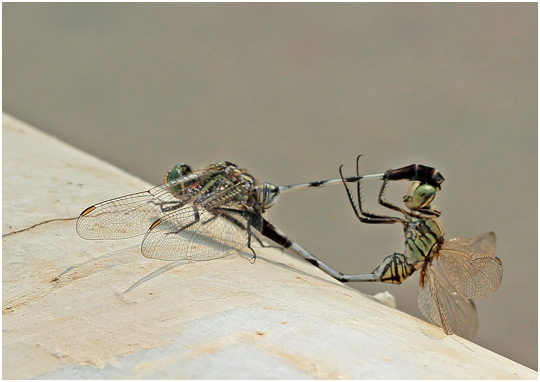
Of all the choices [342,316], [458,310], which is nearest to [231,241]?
[342,316]

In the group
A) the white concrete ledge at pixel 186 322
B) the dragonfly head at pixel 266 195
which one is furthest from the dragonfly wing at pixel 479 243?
the dragonfly head at pixel 266 195

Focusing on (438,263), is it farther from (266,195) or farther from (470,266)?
(266,195)

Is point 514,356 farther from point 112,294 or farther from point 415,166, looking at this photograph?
point 112,294

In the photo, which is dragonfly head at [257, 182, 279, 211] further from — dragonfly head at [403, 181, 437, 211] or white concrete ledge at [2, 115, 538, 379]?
dragonfly head at [403, 181, 437, 211]

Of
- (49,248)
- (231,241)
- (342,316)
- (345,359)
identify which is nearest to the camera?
(345,359)

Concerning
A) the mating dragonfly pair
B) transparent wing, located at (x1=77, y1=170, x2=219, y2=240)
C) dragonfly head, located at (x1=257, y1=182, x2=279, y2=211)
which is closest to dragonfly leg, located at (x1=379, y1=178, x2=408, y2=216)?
the mating dragonfly pair

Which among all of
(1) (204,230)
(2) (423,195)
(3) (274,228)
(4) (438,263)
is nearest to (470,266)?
(4) (438,263)

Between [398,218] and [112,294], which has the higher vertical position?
[398,218]

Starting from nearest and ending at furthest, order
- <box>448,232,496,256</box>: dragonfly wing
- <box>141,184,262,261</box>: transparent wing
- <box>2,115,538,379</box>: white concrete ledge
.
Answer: <box>2,115,538,379</box>: white concrete ledge
<box>141,184,262,261</box>: transparent wing
<box>448,232,496,256</box>: dragonfly wing
